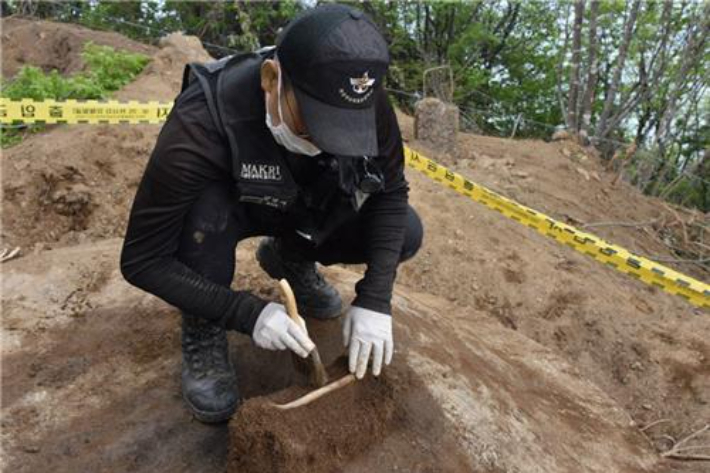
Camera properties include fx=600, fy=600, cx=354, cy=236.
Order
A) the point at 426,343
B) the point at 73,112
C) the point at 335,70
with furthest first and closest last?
the point at 73,112 → the point at 426,343 → the point at 335,70

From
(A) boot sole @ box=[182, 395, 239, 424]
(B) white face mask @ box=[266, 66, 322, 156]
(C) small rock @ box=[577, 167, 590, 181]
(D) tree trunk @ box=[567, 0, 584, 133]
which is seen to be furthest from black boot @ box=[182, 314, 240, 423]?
(D) tree trunk @ box=[567, 0, 584, 133]

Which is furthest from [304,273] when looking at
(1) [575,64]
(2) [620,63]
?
(1) [575,64]

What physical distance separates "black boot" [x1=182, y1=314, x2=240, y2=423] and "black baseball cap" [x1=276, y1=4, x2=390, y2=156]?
2.89 feet

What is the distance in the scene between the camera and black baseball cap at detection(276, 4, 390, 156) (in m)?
1.54

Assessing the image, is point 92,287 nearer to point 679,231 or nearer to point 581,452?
point 581,452

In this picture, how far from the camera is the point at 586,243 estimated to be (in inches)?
166

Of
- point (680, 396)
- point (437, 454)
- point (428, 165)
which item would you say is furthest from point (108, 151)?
point (680, 396)

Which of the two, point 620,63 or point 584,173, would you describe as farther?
point 620,63

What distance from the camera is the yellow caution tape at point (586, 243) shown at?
379 centimetres

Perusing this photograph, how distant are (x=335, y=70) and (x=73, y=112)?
4356 mm

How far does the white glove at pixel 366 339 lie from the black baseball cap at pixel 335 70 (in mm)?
620

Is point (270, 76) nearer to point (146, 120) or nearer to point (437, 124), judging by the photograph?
point (146, 120)

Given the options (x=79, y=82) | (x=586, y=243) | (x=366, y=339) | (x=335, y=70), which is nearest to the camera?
(x=335, y=70)

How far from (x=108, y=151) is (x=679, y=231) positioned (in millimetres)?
5527
